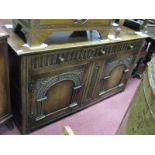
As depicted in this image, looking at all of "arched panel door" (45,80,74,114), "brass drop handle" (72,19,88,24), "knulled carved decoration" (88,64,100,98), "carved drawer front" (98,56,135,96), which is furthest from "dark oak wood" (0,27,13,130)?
"carved drawer front" (98,56,135,96)

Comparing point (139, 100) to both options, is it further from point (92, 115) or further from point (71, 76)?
point (92, 115)

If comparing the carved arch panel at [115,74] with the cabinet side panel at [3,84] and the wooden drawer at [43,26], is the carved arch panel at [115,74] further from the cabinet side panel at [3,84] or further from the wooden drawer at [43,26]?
the cabinet side panel at [3,84]

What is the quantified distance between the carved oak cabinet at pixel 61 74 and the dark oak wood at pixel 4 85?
0.22 feet

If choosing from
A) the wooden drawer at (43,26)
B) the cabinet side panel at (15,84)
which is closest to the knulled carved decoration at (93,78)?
the wooden drawer at (43,26)

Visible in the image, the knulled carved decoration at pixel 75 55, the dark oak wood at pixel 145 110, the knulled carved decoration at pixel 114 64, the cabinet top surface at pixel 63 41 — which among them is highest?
the dark oak wood at pixel 145 110

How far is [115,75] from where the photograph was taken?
2.03 m

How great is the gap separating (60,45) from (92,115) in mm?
896

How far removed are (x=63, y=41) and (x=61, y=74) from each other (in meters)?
0.25

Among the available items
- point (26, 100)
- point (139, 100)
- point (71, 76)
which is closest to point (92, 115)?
point (71, 76)

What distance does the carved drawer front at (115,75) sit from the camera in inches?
72.9

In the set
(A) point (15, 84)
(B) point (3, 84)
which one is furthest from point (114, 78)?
(B) point (3, 84)

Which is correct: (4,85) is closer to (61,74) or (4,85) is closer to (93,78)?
(61,74)

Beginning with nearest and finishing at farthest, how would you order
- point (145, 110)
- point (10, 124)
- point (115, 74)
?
point (145, 110) < point (10, 124) < point (115, 74)

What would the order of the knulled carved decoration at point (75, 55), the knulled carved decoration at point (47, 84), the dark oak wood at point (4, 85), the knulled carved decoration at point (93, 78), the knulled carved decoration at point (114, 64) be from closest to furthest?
the dark oak wood at point (4, 85), the knulled carved decoration at point (75, 55), the knulled carved decoration at point (47, 84), the knulled carved decoration at point (93, 78), the knulled carved decoration at point (114, 64)
